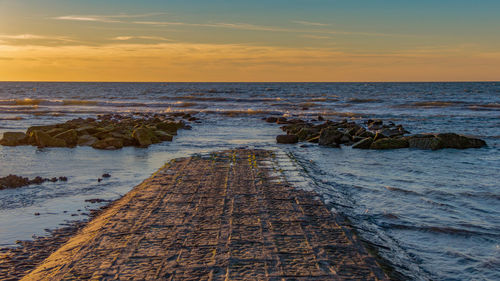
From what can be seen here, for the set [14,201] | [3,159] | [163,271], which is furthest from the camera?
[3,159]

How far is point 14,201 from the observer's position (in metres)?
7.90

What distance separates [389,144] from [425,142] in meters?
1.50

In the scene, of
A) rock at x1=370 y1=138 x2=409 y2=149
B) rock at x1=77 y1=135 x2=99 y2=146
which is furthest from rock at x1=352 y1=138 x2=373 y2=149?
rock at x1=77 y1=135 x2=99 y2=146

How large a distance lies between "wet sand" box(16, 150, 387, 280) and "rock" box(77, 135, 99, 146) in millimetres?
8611

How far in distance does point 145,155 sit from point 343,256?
34.3 feet

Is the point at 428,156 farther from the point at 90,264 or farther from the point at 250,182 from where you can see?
the point at 90,264

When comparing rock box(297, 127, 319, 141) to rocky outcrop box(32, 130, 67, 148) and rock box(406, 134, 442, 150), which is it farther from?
rocky outcrop box(32, 130, 67, 148)

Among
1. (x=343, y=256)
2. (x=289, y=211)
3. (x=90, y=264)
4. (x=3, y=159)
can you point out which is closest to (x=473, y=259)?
(x=343, y=256)

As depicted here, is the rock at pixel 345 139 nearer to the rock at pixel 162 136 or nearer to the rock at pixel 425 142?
the rock at pixel 425 142

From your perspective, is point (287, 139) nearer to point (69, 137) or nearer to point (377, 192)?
point (377, 192)

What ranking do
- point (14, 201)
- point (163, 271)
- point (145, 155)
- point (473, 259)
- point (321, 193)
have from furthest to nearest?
point (145, 155) < point (321, 193) < point (14, 201) < point (473, 259) < point (163, 271)

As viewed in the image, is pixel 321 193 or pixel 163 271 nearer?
pixel 163 271

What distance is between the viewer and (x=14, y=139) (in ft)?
53.4

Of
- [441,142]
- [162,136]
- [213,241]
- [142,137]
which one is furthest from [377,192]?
[162,136]
